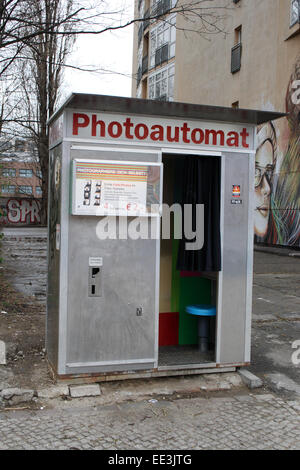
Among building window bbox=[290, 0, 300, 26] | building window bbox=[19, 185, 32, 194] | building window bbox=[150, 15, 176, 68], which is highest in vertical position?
building window bbox=[150, 15, 176, 68]

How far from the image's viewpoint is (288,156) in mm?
19906

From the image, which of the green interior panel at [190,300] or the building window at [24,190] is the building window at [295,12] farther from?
the building window at [24,190]

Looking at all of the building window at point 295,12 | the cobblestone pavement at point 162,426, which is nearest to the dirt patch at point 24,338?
the cobblestone pavement at point 162,426

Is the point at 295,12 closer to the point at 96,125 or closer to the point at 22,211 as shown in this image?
the point at 96,125

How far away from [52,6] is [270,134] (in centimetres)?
1509

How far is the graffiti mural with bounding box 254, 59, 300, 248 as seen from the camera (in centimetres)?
1928

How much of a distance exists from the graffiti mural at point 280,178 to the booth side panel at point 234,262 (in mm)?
14761

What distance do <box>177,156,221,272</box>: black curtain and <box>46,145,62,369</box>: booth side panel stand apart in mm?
1415

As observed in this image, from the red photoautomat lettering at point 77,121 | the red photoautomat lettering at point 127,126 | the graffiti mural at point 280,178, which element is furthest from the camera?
the graffiti mural at point 280,178

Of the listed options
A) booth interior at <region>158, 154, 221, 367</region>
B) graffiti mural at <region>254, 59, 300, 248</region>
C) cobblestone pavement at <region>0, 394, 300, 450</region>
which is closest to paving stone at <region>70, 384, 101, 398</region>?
cobblestone pavement at <region>0, 394, 300, 450</region>

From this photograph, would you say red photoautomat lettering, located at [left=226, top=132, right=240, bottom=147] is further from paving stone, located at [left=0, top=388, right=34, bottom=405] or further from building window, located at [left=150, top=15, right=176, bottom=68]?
building window, located at [left=150, top=15, right=176, bottom=68]

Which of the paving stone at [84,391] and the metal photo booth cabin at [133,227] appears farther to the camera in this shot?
the metal photo booth cabin at [133,227]

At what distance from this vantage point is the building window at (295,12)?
60.8ft

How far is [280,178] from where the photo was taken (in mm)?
20562
